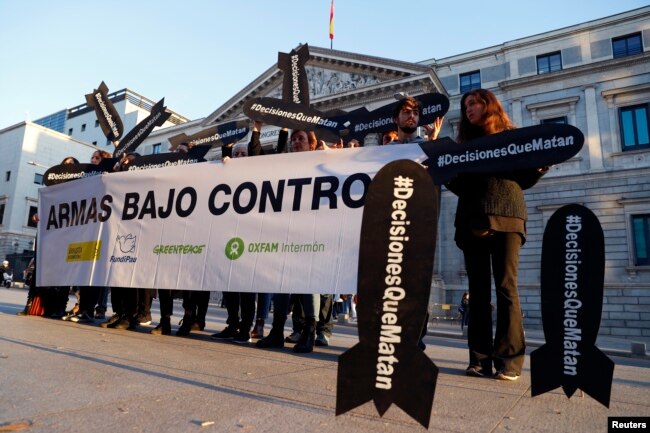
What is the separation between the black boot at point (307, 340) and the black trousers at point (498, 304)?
1.39 metres

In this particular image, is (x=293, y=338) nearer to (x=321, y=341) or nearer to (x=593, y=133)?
(x=321, y=341)

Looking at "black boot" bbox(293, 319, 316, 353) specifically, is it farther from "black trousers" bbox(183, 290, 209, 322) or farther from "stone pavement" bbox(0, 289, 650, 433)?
"black trousers" bbox(183, 290, 209, 322)

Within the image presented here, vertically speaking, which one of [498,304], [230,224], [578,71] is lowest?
Result: [498,304]

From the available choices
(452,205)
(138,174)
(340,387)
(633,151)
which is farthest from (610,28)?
(340,387)

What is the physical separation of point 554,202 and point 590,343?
2108 centimetres

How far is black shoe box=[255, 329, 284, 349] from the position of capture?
157 inches

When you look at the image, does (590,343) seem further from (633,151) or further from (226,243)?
(633,151)

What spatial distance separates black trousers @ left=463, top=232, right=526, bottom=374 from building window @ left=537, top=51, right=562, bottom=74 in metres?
23.4

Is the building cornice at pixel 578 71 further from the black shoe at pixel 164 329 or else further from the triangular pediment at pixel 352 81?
the black shoe at pixel 164 329

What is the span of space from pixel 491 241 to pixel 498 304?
42cm

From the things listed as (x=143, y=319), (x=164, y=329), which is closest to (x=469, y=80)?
(x=143, y=319)

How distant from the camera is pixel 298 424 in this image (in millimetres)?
1570

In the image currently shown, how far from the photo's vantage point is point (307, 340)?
3.78 metres

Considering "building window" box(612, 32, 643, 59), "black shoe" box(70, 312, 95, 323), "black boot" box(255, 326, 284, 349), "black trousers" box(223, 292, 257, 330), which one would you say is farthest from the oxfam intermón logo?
"building window" box(612, 32, 643, 59)
